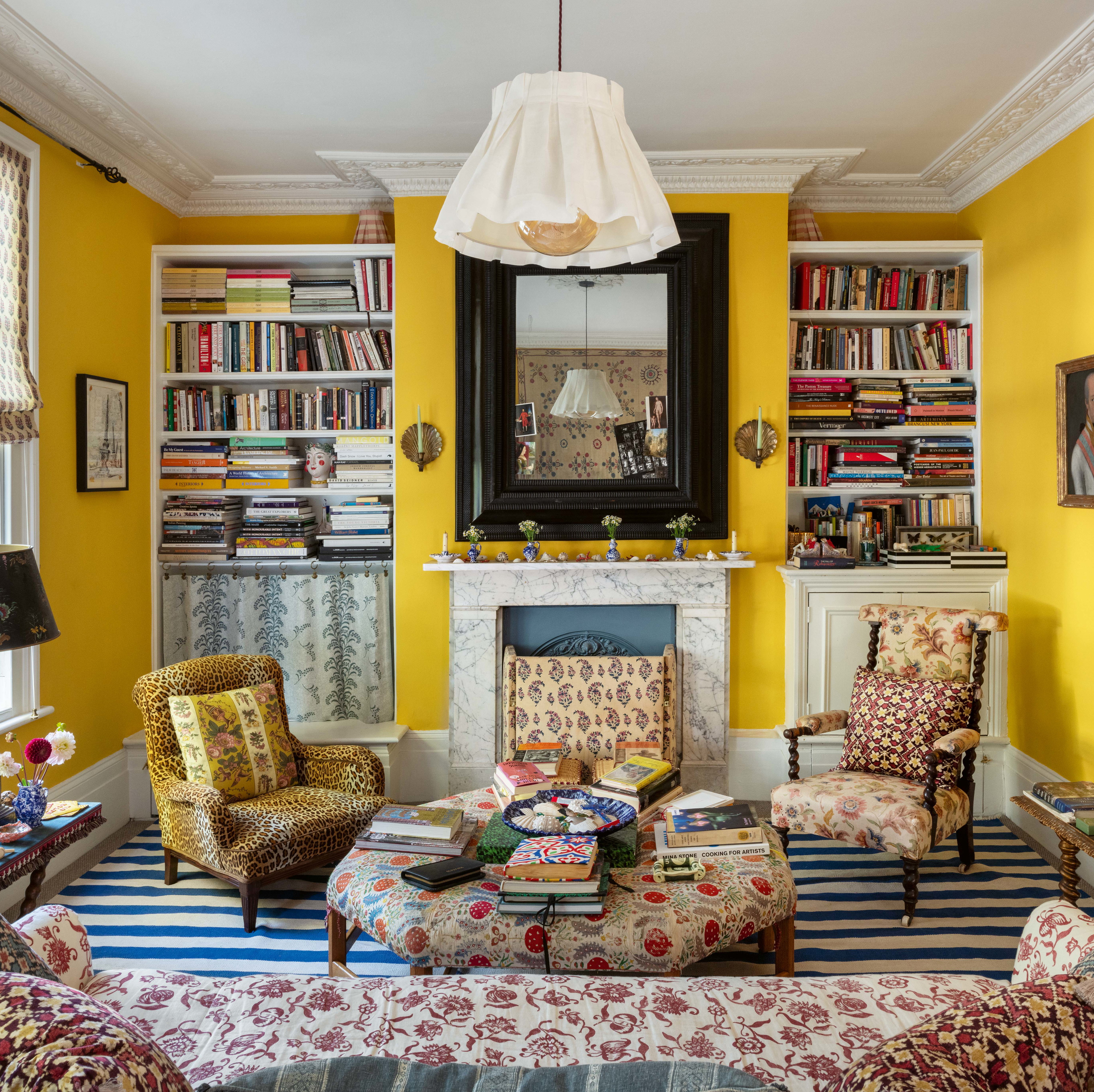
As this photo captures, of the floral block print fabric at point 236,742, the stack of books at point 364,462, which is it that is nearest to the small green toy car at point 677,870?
the floral block print fabric at point 236,742

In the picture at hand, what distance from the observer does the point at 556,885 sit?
2104mm

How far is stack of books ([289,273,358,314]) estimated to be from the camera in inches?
167

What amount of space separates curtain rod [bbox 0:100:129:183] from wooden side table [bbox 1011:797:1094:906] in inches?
167

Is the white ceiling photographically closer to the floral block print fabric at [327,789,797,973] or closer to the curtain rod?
the curtain rod

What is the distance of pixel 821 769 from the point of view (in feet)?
13.4

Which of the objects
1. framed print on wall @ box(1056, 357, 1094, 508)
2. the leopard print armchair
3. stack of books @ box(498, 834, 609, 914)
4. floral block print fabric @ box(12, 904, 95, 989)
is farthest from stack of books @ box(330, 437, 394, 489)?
framed print on wall @ box(1056, 357, 1094, 508)

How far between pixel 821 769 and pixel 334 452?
2.97 metres

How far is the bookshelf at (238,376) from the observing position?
4184mm

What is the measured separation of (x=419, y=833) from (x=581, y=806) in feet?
1.65

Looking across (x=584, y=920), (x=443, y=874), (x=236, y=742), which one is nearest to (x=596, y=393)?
(x=236, y=742)

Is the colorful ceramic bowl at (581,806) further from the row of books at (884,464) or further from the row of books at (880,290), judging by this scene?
the row of books at (880,290)

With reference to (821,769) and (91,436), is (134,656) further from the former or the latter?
(821,769)

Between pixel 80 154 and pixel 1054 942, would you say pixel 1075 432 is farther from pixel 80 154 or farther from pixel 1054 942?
pixel 80 154

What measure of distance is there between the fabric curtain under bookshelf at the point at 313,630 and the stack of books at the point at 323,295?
138cm
